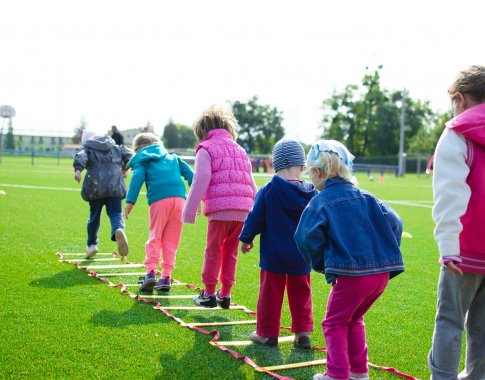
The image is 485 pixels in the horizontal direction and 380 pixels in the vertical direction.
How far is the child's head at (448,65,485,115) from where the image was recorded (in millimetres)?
3279

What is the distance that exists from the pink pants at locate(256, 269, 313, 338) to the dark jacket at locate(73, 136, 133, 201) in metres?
3.74

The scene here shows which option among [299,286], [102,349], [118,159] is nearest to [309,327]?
[299,286]

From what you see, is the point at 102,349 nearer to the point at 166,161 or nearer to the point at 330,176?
the point at 330,176

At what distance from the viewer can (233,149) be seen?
5.51 m

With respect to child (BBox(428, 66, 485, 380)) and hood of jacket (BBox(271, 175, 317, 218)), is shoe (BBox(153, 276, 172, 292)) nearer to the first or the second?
hood of jacket (BBox(271, 175, 317, 218))

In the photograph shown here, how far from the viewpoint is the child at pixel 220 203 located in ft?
17.6

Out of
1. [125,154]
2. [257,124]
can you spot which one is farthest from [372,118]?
[125,154]

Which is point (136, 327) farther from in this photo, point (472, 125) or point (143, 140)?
point (472, 125)

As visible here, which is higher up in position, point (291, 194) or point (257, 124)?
point (257, 124)

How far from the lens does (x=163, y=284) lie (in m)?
6.17

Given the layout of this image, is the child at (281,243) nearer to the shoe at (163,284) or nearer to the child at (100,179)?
the shoe at (163,284)

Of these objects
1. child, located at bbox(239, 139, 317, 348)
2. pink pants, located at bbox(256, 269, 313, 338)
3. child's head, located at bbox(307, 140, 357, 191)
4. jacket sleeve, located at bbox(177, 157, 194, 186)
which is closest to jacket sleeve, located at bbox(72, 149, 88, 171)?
jacket sleeve, located at bbox(177, 157, 194, 186)

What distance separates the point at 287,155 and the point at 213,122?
138 centimetres

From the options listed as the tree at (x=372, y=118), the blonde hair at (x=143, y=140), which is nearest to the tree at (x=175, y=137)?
the tree at (x=372, y=118)
